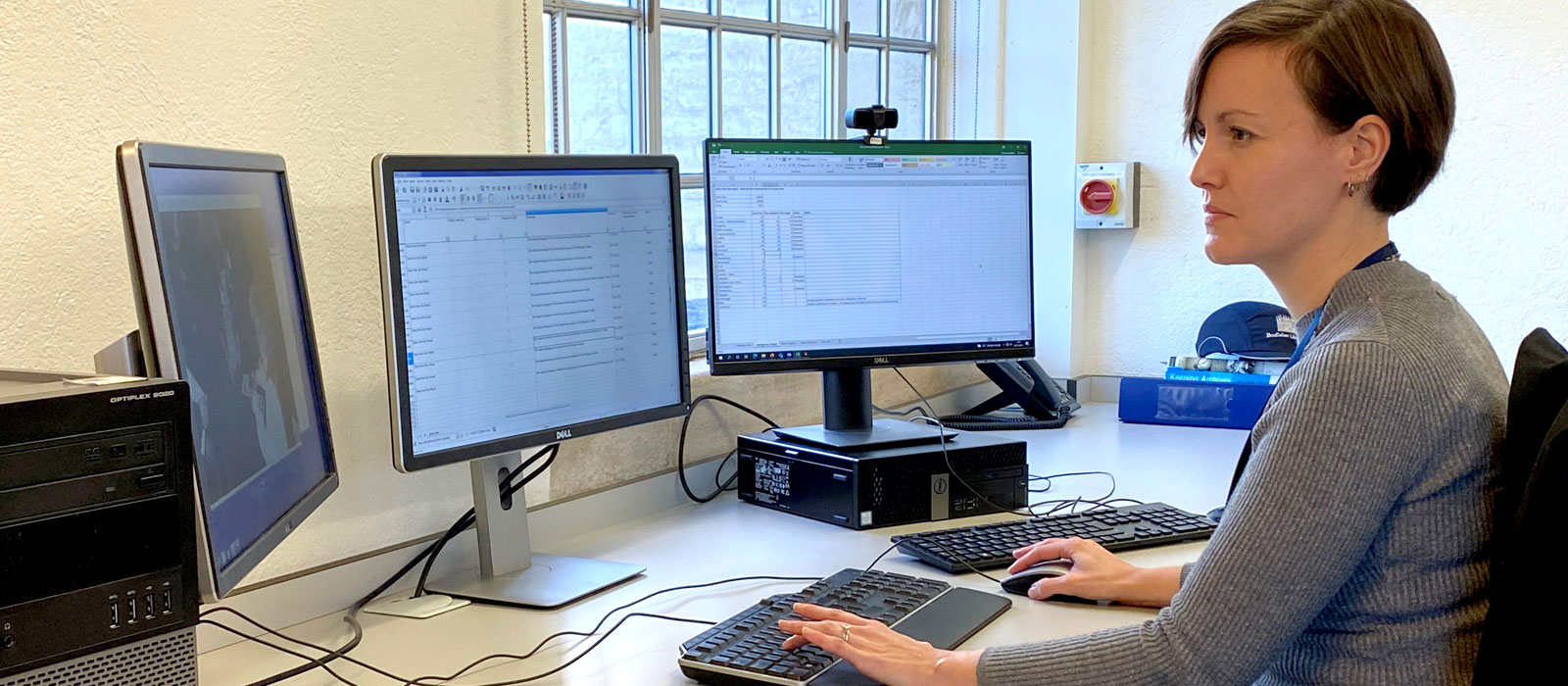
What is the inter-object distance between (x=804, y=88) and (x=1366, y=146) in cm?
163

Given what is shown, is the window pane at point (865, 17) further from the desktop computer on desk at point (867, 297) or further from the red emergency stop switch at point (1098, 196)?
the desktop computer on desk at point (867, 297)

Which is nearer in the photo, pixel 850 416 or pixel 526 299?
pixel 526 299

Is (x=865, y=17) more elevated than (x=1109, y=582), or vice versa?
(x=865, y=17)

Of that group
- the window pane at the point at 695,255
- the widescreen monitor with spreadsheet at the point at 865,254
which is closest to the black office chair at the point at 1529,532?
the widescreen monitor with spreadsheet at the point at 865,254

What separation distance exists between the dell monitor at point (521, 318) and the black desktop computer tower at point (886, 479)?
0.82 ft

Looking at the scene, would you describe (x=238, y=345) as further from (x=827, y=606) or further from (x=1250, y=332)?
(x=1250, y=332)

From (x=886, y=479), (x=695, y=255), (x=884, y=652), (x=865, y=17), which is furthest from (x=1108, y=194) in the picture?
(x=884, y=652)

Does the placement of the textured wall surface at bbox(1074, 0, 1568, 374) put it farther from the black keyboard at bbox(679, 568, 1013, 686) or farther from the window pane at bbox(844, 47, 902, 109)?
the black keyboard at bbox(679, 568, 1013, 686)

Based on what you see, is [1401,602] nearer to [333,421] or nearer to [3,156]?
[333,421]

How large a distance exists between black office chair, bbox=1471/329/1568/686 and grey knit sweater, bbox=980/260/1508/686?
2 centimetres

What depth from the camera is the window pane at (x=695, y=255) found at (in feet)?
7.49

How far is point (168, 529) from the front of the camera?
844 mm

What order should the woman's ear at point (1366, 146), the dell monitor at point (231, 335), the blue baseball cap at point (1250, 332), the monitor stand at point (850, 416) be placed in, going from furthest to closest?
the blue baseball cap at point (1250, 332)
the monitor stand at point (850, 416)
the woman's ear at point (1366, 146)
the dell monitor at point (231, 335)

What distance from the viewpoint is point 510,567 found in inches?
60.7
